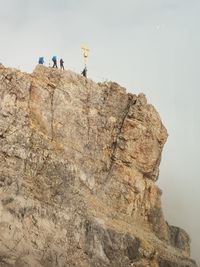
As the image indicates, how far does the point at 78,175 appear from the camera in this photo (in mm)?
68375

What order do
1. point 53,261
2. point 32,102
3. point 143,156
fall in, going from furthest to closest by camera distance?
A: point 143,156
point 32,102
point 53,261

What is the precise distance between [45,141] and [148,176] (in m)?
14.7

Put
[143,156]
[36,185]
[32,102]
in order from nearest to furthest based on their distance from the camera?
1. [36,185]
2. [32,102]
3. [143,156]

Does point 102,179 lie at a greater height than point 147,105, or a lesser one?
lesser

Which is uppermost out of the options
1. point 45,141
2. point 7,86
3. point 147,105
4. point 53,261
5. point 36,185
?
point 147,105

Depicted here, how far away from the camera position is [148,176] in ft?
249

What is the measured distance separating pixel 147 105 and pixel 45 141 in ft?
50.2

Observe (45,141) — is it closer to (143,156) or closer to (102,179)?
(102,179)

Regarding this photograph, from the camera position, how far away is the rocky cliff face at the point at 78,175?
61.3m

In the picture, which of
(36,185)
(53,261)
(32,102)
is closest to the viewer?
(53,261)

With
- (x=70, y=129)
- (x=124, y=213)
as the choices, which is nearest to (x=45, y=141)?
(x=70, y=129)

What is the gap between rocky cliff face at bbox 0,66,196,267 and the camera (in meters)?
61.3

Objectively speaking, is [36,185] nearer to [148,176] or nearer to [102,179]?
[102,179]

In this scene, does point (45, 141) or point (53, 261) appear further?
point (45, 141)
